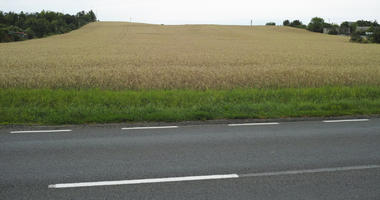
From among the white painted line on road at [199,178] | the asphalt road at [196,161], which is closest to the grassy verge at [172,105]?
the asphalt road at [196,161]

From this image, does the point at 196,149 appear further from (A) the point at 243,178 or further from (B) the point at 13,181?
(B) the point at 13,181

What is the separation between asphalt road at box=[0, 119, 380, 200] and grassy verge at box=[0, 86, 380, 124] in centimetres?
101

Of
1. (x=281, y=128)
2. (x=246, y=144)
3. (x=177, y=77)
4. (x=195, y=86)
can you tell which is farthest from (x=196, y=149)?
(x=177, y=77)

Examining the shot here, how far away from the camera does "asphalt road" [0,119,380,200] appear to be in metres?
4.82

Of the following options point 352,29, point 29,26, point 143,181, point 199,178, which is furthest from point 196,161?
point 352,29

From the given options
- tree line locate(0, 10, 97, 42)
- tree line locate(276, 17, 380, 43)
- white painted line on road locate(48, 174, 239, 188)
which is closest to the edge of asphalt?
white painted line on road locate(48, 174, 239, 188)

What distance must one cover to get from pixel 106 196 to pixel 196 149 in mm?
2541

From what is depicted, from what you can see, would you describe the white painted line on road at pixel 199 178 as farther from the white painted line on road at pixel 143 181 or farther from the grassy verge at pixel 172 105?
the grassy verge at pixel 172 105

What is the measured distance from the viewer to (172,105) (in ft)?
36.6

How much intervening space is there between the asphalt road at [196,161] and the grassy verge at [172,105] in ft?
3.32

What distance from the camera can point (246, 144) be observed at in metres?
7.12

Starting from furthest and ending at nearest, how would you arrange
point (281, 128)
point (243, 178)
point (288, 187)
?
point (281, 128) < point (243, 178) < point (288, 187)

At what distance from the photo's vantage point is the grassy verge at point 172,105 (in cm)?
945

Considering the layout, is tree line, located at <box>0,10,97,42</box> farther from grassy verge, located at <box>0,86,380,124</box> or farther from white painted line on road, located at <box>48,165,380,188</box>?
white painted line on road, located at <box>48,165,380,188</box>
